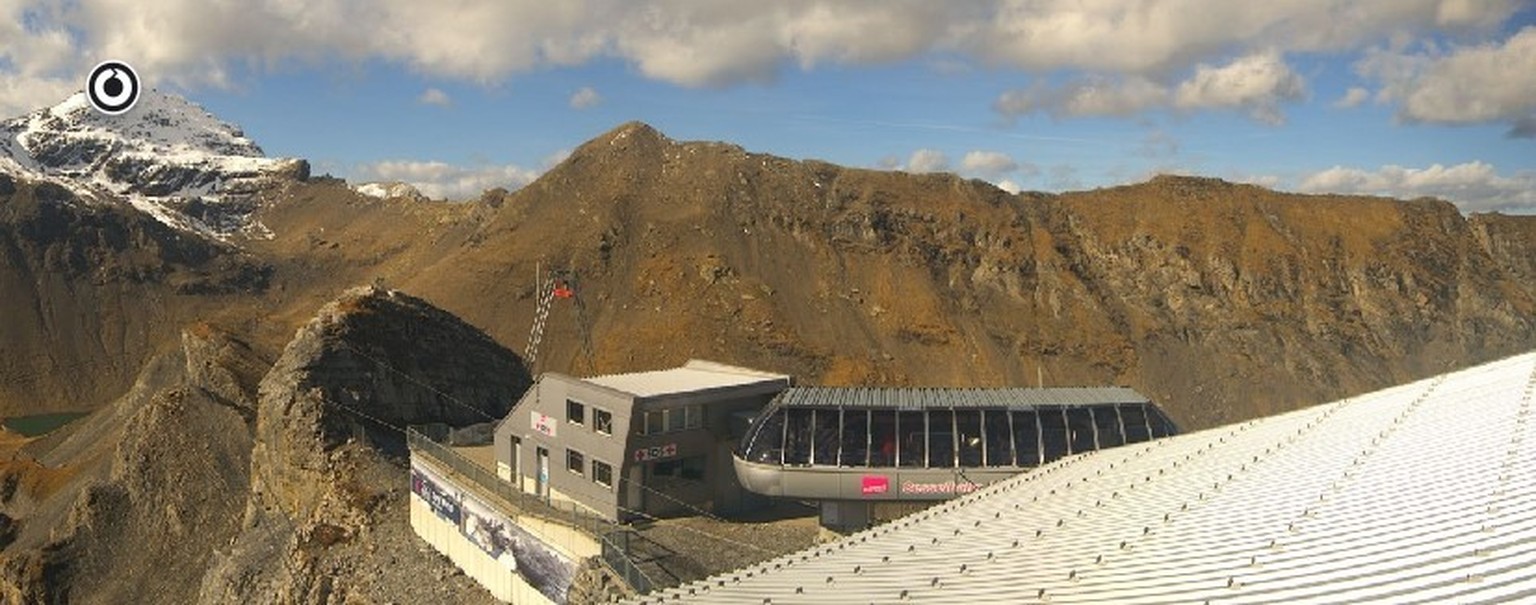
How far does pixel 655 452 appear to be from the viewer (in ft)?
117

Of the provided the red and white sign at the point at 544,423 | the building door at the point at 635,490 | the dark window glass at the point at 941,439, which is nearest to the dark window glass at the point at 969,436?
the dark window glass at the point at 941,439

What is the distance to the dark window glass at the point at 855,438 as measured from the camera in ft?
111

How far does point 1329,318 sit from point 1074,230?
27.6m

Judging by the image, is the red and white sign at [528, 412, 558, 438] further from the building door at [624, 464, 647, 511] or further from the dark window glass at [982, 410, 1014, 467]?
the dark window glass at [982, 410, 1014, 467]

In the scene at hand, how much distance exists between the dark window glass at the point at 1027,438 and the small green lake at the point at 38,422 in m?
124

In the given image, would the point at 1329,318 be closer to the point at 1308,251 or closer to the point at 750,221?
the point at 1308,251

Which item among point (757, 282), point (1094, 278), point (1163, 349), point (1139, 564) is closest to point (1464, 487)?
point (1139, 564)

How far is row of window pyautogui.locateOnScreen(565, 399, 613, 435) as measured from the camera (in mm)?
35750

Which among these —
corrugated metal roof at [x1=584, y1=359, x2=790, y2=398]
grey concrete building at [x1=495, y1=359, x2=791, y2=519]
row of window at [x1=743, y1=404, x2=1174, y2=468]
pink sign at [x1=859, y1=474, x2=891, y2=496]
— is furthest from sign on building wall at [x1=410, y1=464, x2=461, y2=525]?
pink sign at [x1=859, y1=474, x2=891, y2=496]

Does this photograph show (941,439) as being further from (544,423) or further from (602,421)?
(544,423)

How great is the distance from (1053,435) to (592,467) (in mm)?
16177

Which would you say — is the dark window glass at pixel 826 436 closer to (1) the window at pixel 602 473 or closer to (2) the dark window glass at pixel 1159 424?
(1) the window at pixel 602 473

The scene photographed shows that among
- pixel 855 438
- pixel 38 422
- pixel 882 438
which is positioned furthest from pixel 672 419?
pixel 38 422

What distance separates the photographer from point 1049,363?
98.0m
